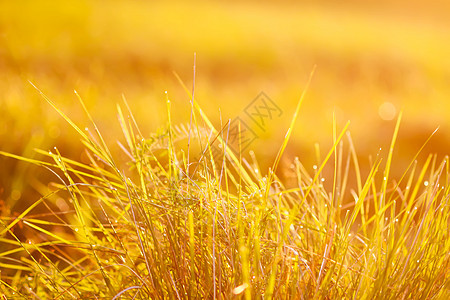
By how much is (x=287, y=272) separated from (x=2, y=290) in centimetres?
42

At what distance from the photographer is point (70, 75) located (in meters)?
2.40

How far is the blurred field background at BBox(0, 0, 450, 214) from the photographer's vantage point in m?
1.84

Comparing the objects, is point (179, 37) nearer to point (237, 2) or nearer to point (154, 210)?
point (237, 2)

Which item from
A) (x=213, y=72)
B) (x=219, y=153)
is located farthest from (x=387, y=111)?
(x=219, y=153)

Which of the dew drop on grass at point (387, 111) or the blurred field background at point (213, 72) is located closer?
the blurred field background at point (213, 72)

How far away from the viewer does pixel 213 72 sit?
3037mm

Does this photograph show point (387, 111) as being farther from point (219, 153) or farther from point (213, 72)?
point (219, 153)

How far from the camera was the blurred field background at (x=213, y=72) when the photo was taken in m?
1.84

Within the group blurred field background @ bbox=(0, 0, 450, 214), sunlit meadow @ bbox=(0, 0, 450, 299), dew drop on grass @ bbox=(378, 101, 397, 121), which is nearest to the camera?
sunlit meadow @ bbox=(0, 0, 450, 299)

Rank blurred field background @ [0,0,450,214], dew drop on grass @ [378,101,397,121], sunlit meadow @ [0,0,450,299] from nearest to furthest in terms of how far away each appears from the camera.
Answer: sunlit meadow @ [0,0,450,299], blurred field background @ [0,0,450,214], dew drop on grass @ [378,101,397,121]

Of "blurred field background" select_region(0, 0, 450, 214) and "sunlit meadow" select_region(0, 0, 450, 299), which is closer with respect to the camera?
"sunlit meadow" select_region(0, 0, 450, 299)

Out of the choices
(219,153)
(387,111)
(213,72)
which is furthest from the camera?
(213,72)

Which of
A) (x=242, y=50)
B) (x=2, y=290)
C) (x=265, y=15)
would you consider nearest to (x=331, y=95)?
(x=242, y=50)

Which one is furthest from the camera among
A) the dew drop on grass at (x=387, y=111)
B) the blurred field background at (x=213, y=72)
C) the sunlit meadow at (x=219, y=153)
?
the dew drop on grass at (x=387, y=111)
